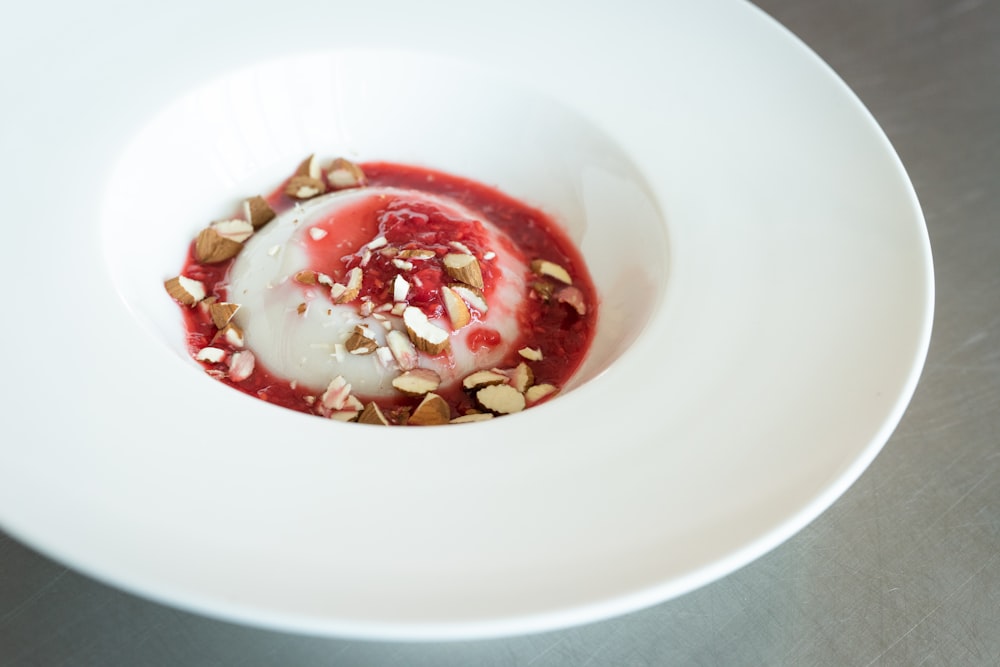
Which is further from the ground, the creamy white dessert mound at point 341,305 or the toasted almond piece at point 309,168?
the toasted almond piece at point 309,168

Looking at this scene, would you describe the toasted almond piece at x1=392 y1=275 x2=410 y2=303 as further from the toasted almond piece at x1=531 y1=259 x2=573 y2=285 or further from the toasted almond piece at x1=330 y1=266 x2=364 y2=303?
the toasted almond piece at x1=531 y1=259 x2=573 y2=285

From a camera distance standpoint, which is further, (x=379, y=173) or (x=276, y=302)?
(x=379, y=173)

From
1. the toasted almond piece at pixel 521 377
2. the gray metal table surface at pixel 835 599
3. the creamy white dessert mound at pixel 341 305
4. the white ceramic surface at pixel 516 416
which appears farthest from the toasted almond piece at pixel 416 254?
the gray metal table surface at pixel 835 599

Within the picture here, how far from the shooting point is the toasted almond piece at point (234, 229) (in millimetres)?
1598

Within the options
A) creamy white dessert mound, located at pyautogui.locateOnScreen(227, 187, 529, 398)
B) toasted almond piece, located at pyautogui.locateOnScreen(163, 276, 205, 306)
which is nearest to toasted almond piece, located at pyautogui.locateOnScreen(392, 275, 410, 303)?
creamy white dessert mound, located at pyautogui.locateOnScreen(227, 187, 529, 398)

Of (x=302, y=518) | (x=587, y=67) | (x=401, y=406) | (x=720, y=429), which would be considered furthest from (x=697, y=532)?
(x=587, y=67)

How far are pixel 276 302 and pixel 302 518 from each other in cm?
56

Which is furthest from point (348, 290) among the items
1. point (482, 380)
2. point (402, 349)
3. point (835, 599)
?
point (835, 599)

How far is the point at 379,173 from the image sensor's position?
5.74ft

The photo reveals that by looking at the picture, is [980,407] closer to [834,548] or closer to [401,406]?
[834,548]

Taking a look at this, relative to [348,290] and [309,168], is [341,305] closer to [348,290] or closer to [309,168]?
[348,290]

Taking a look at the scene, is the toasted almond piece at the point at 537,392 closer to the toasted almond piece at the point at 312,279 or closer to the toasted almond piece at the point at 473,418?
the toasted almond piece at the point at 473,418

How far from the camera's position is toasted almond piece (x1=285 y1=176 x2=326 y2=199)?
5.50 ft

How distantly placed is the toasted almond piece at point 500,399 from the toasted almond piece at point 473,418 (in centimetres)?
1
